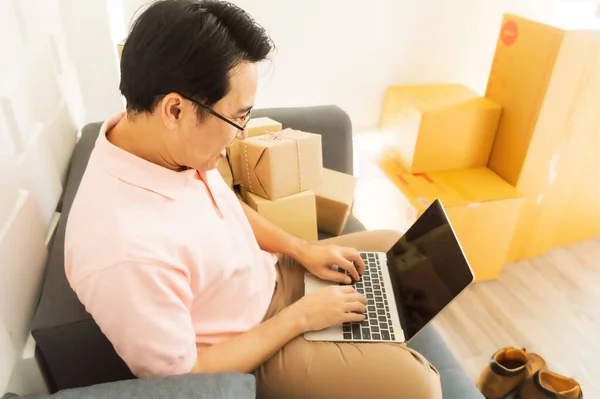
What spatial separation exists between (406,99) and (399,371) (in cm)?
126

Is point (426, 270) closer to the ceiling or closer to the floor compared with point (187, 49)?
closer to the floor

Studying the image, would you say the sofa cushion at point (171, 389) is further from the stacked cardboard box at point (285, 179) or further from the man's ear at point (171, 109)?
the stacked cardboard box at point (285, 179)

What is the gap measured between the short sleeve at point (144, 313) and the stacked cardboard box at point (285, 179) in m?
0.60

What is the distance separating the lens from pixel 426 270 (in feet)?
3.34

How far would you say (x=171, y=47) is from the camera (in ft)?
2.22

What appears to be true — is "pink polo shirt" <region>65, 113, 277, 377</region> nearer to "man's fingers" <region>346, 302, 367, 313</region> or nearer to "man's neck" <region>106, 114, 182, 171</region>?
"man's neck" <region>106, 114, 182, 171</region>

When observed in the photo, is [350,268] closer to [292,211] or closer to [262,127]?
[292,211]

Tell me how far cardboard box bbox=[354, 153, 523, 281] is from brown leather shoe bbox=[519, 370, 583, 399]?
1.79 ft

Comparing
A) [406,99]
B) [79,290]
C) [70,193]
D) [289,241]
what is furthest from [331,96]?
[79,290]

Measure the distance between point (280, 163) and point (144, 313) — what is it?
2.25 ft

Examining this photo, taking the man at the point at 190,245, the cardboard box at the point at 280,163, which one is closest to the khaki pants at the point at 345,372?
the man at the point at 190,245

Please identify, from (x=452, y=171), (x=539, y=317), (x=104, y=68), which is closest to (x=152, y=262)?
(x=104, y=68)

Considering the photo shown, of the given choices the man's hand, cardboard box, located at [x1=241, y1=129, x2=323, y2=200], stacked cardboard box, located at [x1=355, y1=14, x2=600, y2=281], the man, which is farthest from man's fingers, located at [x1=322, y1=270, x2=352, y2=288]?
stacked cardboard box, located at [x1=355, y1=14, x2=600, y2=281]

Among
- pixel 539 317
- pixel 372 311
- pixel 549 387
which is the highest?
pixel 372 311
